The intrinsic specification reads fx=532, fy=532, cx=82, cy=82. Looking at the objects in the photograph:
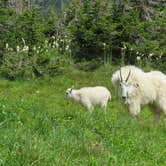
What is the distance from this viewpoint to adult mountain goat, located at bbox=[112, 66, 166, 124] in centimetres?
1172

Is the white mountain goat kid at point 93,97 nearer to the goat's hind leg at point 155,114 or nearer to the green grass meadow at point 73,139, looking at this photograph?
the goat's hind leg at point 155,114

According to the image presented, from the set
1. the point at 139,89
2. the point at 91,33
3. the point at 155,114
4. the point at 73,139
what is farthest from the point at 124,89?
the point at 91,33

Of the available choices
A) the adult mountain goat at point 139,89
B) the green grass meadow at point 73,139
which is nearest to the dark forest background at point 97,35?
the adult mountain goat at point 139,89

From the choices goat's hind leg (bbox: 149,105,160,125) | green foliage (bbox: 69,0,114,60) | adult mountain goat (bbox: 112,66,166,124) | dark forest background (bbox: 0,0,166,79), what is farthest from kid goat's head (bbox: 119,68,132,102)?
green foliage (bbox: 69,0,114,60)

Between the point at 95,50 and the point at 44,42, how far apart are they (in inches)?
100

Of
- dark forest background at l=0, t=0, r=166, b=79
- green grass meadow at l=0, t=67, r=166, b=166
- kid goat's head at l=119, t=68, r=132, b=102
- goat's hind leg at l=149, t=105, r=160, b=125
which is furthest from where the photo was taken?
dark forest background at l=0, t=0, r=166, b=79

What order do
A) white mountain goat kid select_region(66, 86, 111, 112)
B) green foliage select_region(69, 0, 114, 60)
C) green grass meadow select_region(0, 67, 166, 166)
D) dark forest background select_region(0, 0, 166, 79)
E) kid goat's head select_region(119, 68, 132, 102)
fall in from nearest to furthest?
green grass meadow select_region(0, 67, 166, 166)
kid goat's head select_region(119, 68, 132, 102)
white mountain goat kid select_region(66, 86, 111, 112)
dark forest background select_region(0, 0, 166, 79)
green foliage select_region(69, 0, 114, 60)

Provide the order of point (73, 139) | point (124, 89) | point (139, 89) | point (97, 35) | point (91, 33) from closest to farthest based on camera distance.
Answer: point (73, 139), point (124, 89), point (139, 89), point (91, 33), point (97, 35)

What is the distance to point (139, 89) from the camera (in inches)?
468

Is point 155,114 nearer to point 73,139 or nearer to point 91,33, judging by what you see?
point 73,139

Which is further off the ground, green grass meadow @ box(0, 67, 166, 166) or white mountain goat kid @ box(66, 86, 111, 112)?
green grass meadow @ box(0, 67, 166, 166)

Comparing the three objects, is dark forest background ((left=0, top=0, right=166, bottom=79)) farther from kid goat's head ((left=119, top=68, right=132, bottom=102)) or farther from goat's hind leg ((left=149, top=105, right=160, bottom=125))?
kid goat's head ((left=119, top=68, right=132, bottom=102))

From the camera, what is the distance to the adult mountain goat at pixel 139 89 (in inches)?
461

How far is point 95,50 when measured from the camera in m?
22.9
